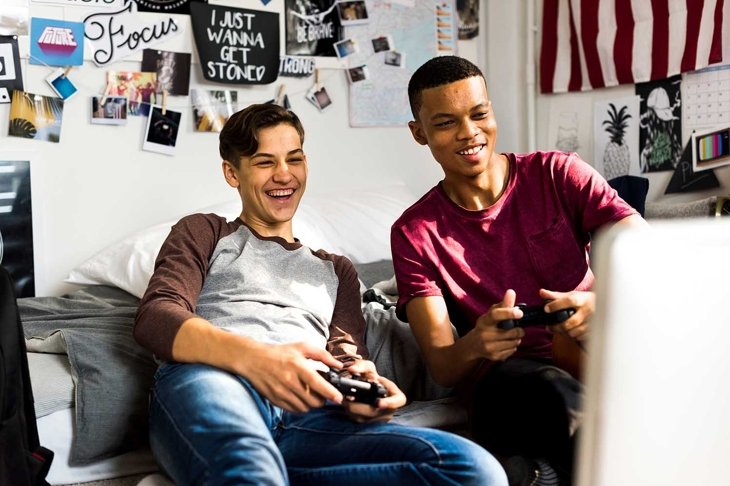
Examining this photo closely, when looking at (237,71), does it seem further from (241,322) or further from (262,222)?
(241,322)

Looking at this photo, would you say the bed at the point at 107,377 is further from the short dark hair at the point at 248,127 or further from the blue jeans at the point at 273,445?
the short dark hair at the point at 248,127

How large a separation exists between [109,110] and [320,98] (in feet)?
2.32

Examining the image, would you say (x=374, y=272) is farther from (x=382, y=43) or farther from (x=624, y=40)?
(x=624, y=40)

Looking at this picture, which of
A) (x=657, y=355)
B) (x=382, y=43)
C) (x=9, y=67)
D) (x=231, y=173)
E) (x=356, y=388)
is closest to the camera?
(x=657, y=355)

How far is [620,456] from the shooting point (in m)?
0.68

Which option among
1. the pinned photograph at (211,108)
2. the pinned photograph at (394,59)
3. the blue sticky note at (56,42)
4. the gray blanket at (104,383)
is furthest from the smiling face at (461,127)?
the pinned photograph at (394,59)

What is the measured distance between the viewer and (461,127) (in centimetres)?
161

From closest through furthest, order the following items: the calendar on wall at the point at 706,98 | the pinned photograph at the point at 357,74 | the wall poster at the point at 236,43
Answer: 1. the calendar on wall at the point at 706,98
2. the wall poster at the point at 236,43
3. the pinned photograph at the point at 357,74

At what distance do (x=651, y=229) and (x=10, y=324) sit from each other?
963 millimetres

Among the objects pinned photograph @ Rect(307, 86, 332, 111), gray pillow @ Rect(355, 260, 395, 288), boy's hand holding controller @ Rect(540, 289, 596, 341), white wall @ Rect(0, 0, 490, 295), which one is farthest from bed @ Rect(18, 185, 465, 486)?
pinned photograph @ Rect(307, 86, 332, 111)

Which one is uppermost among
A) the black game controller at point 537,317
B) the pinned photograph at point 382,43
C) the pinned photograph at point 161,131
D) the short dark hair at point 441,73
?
the pinned photograph at point 382,43

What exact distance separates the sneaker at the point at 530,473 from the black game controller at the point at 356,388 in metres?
0.23

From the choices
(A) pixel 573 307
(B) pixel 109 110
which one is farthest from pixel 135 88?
(A) pixel 573 307

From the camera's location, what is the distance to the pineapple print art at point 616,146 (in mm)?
2717
